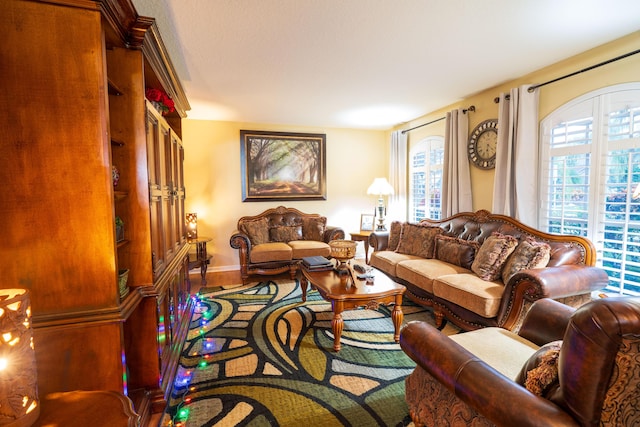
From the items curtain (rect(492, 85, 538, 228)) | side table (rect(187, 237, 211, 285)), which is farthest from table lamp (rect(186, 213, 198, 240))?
curtain (rect(492, 85, 538, 228))

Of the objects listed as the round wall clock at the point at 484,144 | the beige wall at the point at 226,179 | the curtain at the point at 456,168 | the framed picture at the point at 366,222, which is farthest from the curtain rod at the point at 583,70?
the beige wall at the point at 226,179

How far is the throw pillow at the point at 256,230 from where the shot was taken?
466 cm

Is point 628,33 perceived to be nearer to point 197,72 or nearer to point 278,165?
point 197,72

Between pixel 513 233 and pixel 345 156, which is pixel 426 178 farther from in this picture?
pixel 513 233

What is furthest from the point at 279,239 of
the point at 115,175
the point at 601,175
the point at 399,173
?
the point at 601,175

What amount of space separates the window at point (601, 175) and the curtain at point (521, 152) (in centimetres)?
12

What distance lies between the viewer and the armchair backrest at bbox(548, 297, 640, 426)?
2.57 ft

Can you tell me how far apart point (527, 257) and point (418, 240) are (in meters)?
1.30

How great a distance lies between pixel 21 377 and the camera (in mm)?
918

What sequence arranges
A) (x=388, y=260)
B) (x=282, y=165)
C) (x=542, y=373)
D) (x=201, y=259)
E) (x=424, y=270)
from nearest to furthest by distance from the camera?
(x=542, y=373)
(x=424, y=270)
(x=388, y=260)
(x=201, y=259)
(x=282, y=165)

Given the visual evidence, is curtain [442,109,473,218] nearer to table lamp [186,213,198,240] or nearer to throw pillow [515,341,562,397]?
throw pillow [515,341,562,397]

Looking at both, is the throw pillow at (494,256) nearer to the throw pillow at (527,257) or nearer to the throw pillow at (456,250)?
the throw pillow at (527,257)

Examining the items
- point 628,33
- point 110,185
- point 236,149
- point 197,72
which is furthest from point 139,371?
point 628,33

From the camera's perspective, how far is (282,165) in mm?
5203
